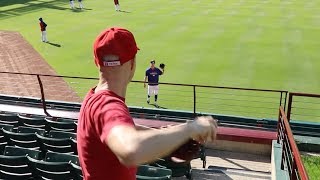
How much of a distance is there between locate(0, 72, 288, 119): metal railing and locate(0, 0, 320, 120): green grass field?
0.35 feet

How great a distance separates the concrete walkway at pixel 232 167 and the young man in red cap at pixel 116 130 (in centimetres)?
551

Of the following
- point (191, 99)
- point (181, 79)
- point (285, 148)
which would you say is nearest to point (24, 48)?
point (181, 79)

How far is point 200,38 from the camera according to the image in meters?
23.3

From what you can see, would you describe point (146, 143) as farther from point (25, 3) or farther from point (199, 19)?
point (25, 3)

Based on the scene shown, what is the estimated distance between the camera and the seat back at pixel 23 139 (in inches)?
294

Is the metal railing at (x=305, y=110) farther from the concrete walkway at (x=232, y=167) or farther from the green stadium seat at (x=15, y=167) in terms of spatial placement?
the green stadium seat at (x=15, y=167)

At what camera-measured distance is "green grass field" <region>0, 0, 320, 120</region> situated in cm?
1702

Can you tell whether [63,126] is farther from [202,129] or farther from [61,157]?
[202,129]

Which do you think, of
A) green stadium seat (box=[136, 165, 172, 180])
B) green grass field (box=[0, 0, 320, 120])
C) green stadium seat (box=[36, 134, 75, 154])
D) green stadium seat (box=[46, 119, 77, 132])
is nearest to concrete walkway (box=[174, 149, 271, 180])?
green stadium seat (box=[136, 165, 172, 180])

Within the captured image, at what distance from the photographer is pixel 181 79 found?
55.0 ft

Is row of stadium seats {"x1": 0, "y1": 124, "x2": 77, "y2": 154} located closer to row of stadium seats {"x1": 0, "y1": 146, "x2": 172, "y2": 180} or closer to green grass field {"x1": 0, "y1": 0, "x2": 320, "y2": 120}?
row of stadium seats {"x1": 0, "y1": 146, "x2": 172, "y2": 180}

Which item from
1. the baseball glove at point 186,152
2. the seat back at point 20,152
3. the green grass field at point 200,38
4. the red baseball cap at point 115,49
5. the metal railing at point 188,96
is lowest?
the seat back at point 20,152

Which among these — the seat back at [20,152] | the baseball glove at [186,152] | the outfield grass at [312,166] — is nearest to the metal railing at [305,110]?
the outfield grass at [312,166]

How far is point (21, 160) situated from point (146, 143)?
17.1 feet
